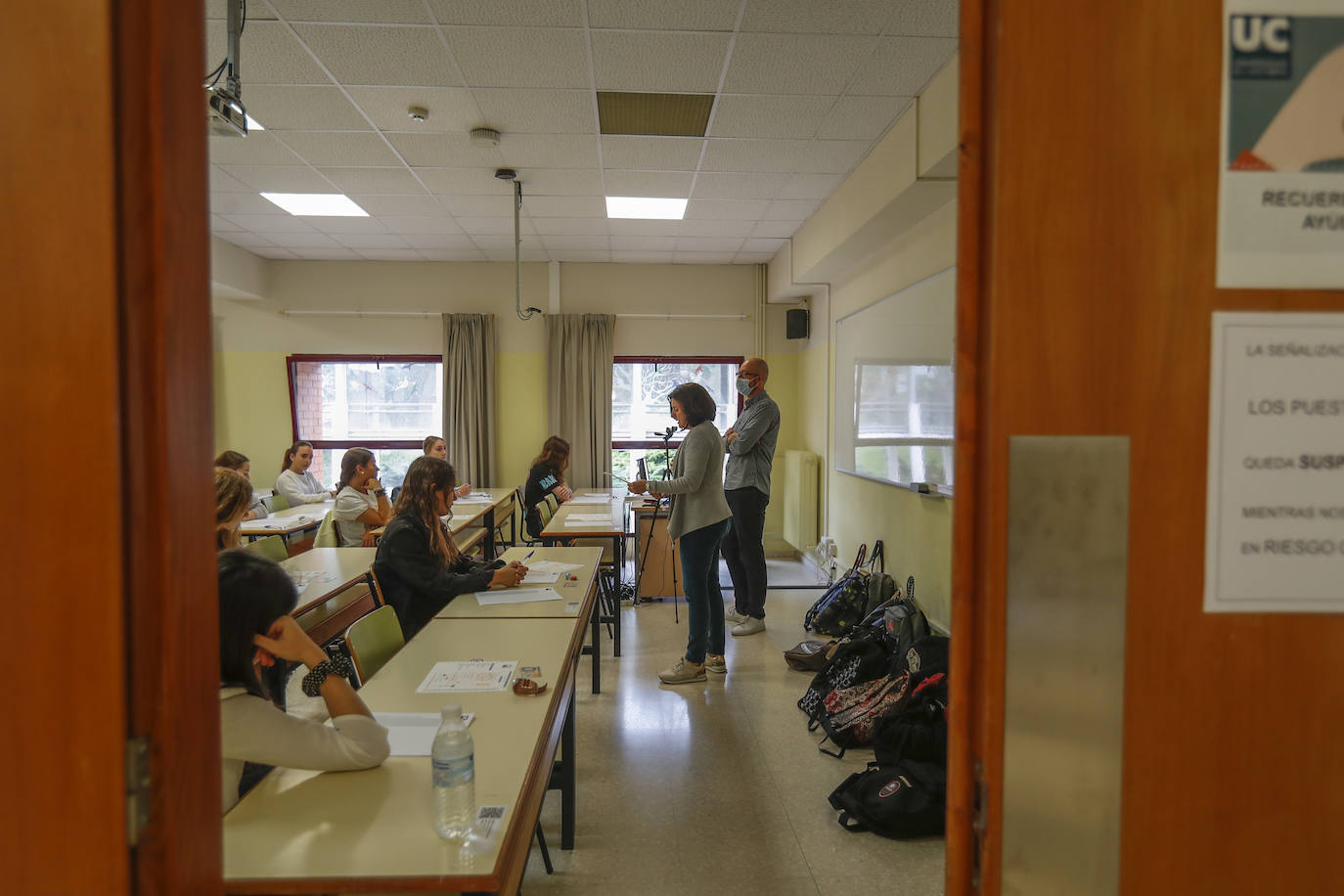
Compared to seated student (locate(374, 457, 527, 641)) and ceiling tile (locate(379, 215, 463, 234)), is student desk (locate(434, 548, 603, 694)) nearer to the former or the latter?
seated student (locate(374, 457, 527, 641))

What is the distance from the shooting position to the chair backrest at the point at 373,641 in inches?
79.5

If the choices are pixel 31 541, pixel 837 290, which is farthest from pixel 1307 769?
pixel 837 290

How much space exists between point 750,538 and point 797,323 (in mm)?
3126

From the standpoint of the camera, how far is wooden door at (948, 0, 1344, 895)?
67 centimetres

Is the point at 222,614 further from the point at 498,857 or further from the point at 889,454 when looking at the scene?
the point at 889,454

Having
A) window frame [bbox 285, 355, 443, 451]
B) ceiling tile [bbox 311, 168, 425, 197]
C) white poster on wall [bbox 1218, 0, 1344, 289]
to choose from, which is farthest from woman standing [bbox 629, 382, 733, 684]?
window frame [bbox 285, 355, 443, 451]

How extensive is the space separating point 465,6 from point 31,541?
2.69 m

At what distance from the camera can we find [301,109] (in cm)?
354

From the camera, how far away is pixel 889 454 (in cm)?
450

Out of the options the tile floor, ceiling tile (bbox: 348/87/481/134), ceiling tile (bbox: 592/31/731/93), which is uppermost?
ceiling tile (bbox: 592/31/731/93)

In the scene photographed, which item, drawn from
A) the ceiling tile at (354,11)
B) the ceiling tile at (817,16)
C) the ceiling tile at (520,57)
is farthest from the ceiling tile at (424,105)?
the ceiling tile at (817,16)

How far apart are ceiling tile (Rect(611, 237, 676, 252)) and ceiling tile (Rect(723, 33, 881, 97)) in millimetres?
2897

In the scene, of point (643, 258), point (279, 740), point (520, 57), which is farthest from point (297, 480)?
point (279, 740)

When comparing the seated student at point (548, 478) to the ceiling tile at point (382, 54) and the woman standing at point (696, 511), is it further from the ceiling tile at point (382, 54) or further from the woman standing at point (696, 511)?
the ceiling tile at point (382, 54)
